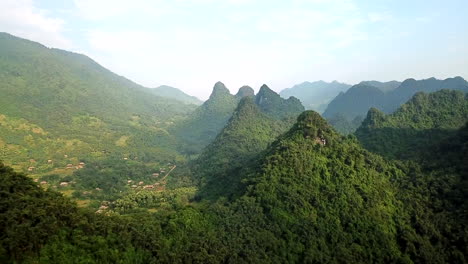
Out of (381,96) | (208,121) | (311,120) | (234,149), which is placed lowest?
(234,149)

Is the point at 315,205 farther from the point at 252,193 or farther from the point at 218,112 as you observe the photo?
the point at 218,112

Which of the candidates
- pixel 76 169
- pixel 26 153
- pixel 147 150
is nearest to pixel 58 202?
pixel 76 169

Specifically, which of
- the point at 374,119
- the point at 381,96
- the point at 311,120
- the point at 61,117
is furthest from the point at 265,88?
the point at 311,120

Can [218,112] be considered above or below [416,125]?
below

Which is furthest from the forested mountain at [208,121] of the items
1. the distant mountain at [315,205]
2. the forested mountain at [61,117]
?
the distant mountain at [315,205]

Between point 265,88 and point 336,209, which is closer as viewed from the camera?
point 336,209

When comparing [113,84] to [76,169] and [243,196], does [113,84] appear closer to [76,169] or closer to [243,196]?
[76,169]
